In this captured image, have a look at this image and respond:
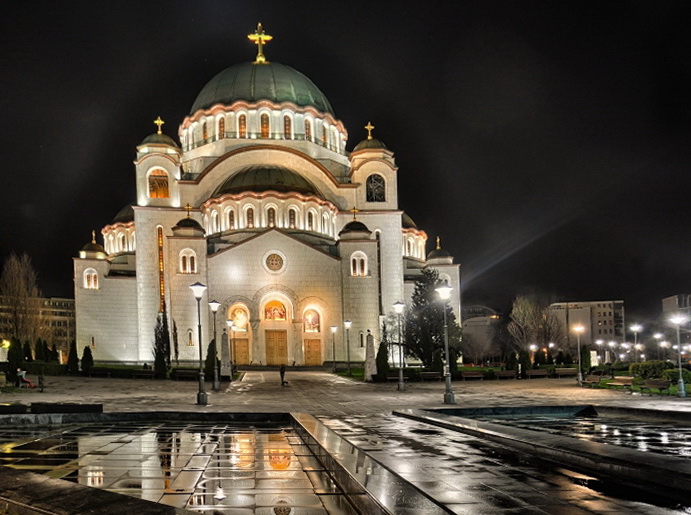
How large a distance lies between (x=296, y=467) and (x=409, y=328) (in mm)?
33879

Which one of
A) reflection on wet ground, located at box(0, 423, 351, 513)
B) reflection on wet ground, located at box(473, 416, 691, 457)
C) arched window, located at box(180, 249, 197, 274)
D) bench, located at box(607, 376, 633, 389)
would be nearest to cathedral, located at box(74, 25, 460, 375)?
arched window, located at box(180, 249, 197, 274)

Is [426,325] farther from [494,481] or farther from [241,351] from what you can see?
[494,481]

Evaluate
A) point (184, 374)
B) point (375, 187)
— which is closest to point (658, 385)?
point (184, 374)

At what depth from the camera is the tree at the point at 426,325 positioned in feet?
128

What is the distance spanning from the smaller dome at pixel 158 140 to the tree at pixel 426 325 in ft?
67.8

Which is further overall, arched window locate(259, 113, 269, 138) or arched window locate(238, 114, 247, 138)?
arched window locate(259, 113, 269, 138)

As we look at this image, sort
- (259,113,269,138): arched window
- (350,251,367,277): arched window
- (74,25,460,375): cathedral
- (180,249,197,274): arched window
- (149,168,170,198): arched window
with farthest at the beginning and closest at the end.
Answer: (259,113,269,138): arched window → (149,168,170,198): arched window → (350,251,367,277): arched window → (74,25,460,375): cathedral → (180,249,197,274): arched window

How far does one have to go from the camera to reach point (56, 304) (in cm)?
10419

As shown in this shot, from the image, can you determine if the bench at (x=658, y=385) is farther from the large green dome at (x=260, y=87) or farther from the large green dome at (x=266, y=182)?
the large green dome at (x=260, y=87)

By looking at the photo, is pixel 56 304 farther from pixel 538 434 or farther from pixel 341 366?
pixel 538 434

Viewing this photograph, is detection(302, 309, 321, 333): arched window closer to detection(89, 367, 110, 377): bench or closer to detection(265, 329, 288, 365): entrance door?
detection(265, 329, 288, 365): entrance door

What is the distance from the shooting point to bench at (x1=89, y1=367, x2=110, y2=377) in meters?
34.2

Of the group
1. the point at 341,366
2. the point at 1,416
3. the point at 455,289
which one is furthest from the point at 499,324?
the point at 1,416

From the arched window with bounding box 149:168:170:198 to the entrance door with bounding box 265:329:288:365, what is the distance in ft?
41.4
